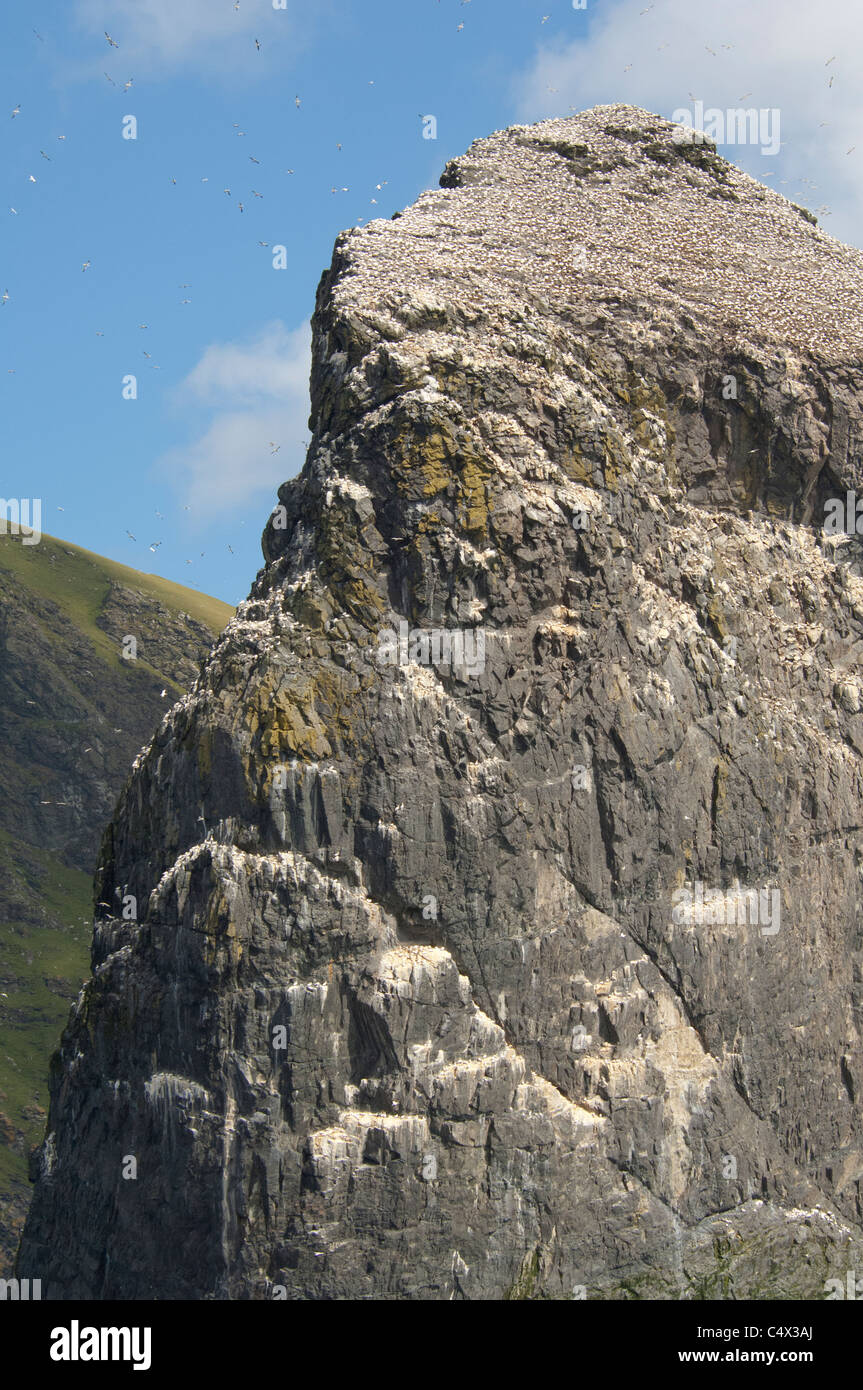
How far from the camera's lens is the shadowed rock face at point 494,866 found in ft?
118

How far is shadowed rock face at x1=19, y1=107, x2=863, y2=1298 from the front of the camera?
36.0 m

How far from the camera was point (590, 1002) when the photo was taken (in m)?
37.9

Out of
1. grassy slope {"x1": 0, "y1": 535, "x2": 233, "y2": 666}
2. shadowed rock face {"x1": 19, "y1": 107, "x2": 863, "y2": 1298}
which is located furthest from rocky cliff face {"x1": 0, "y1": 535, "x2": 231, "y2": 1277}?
shadowed rock face {"x1": 19, "y1": 107, "x2": 863, "y2": 1298}

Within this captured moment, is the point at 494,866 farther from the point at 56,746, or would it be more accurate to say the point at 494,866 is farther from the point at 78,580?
the point at 78,580

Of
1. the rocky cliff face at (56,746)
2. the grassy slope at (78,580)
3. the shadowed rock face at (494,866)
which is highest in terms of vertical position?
the grassy slope at (78,580)

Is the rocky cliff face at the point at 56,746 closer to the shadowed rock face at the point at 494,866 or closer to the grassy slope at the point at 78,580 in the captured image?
the grassy slope at the point at 78,580

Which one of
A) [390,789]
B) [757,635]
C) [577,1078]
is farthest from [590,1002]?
[757,635]

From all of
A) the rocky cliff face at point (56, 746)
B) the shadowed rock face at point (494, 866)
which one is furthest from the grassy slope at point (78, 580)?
the shadowed rock face at point (494, 866)

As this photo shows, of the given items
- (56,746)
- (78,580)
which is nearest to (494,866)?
(56,746)

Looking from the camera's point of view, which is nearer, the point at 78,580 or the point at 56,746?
the point at 56,746

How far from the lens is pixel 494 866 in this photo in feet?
124
